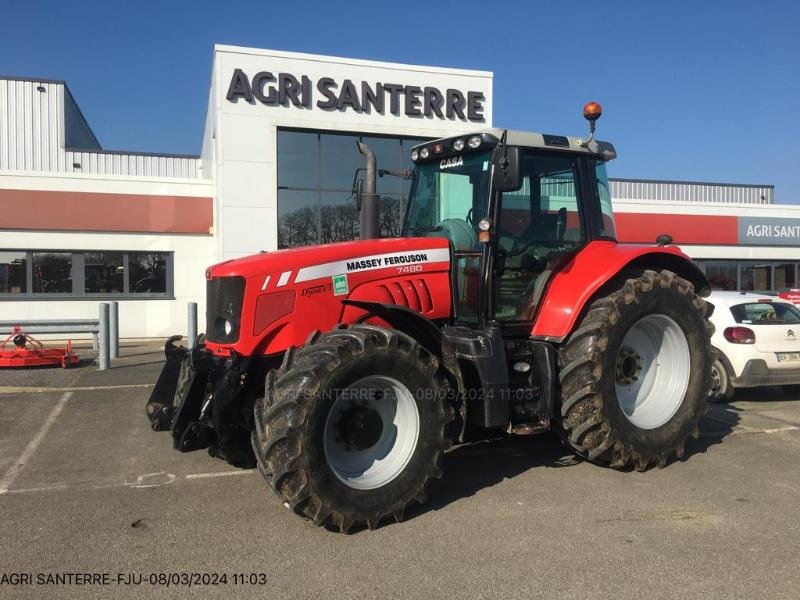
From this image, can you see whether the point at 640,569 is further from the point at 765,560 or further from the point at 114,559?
the point at 114,559

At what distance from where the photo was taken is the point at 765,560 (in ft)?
11.8

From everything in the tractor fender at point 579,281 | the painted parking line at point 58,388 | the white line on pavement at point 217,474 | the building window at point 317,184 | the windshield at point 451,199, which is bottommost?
the white line on pavement at point 217,474

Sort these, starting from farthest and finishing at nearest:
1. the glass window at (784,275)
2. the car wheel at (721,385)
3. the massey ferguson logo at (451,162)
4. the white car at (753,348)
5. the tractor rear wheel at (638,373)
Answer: the glass window at (784,275), the car wheel at (721,385), the white car at (753,348), the massey ferguson logo at (451,162), the tractor rear wheel at (638,373)

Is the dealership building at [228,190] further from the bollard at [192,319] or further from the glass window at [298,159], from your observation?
the bollard at [192,319]

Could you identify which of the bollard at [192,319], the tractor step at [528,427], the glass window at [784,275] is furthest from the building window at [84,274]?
the glass window at [784,275]

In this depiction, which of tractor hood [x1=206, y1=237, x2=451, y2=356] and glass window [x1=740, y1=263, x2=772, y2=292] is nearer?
tractor hood [x1=206, y1=237, x2=451, y2=356]

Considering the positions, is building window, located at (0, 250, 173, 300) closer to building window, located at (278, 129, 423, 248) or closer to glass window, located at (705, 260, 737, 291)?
building window, located at (278, 129, 423, 248)

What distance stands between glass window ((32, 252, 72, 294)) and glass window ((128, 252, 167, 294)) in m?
1.37

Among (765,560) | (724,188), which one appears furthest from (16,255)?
(724,188)

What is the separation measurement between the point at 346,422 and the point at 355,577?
3.23 feet

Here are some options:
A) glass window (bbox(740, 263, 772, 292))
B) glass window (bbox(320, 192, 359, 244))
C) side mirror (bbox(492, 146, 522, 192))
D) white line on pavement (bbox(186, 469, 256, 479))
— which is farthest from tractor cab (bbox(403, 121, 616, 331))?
glass window (bbox(740, 263, 772, 292))

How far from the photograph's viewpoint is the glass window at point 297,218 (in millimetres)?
15039

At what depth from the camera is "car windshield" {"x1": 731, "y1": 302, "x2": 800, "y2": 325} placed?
8.20 metres

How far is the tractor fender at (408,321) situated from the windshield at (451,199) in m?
0.86
